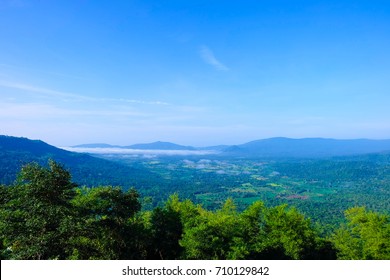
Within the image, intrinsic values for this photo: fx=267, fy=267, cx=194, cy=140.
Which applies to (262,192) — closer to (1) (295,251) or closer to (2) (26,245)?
(1) (295,251)

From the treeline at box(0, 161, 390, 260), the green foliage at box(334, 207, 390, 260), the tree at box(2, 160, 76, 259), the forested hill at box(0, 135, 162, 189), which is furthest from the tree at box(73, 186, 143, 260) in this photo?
the forested hill at box(0, 135, 162, 189)

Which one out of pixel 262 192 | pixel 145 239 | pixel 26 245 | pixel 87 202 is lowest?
pixel 262 192

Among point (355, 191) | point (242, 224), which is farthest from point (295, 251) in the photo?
point (355, 191)

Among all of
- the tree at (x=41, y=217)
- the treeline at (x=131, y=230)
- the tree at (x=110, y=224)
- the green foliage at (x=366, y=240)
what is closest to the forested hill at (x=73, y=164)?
the treeline at (x=131, y=230)

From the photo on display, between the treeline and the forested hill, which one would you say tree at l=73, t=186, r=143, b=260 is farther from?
the forested hill

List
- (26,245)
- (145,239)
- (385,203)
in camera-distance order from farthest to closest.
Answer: (385,203) → (145,239) → (26,245)

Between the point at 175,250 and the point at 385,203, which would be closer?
the point at 175,250

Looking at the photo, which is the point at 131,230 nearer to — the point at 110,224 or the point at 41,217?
the point at 110,224
